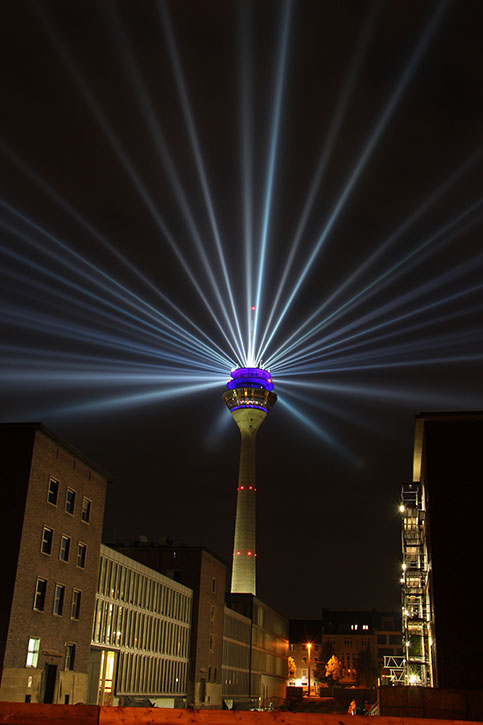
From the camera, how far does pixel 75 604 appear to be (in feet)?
126

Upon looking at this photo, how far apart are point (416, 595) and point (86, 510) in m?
22.2

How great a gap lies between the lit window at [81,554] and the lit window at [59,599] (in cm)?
237

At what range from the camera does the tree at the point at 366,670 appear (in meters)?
122

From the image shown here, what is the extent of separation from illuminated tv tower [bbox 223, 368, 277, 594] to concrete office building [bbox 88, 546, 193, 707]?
47667 mm

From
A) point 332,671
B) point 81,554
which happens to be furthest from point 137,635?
point 332,671

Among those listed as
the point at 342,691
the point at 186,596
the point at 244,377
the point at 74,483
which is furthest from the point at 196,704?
the point at 244,377

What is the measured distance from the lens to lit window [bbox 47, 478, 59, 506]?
36.0 meters

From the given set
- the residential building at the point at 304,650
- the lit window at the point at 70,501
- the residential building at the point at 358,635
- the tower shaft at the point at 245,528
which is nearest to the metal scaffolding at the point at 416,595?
the lit window at the point at 70,501

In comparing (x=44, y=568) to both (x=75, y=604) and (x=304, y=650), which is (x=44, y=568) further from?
(x=304, y=650)

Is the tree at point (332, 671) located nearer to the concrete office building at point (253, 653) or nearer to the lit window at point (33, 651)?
the concrete office building at point (253, 653)

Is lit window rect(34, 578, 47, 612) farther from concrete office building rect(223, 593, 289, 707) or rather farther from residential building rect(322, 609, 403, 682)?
residential building rect(322, 609, 403, 682)

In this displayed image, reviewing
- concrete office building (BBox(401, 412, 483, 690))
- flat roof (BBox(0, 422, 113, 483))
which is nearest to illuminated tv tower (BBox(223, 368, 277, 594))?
concrete office building (BBox(401, 412, 483, 690))

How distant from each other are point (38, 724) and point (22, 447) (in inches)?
1154

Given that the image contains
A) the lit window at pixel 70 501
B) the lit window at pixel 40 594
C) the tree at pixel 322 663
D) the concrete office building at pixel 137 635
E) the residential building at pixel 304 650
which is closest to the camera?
the lit window at pixel 40 594
